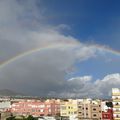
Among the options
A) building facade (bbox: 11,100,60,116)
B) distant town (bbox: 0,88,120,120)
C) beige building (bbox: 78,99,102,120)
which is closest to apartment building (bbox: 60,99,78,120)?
distant town (bbox: 0,88,120,120)

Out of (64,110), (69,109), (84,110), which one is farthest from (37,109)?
(84,110)

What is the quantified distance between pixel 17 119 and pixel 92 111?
26476 millimetres

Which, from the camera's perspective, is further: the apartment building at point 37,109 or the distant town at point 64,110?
the apartment building at point 37,109

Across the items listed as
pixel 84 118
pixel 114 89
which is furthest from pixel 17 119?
pixel 114 89

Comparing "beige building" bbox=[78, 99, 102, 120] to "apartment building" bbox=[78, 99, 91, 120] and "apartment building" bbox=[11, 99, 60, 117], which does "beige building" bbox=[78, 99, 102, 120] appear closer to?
"apartment building" bbox=[78, 99, 91, 120]

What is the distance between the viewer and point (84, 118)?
115m

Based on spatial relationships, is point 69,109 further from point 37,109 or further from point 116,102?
point 116,102

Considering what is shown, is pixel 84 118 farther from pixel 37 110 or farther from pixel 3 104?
pixel 3 104

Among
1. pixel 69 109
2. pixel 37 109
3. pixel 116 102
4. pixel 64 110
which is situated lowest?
pixel 116 102

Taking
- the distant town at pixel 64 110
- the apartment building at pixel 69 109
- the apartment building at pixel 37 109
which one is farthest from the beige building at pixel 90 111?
the apartment building at pixel 37 109

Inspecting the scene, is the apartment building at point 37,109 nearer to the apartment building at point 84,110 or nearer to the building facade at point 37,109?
the building facade at point 37,109

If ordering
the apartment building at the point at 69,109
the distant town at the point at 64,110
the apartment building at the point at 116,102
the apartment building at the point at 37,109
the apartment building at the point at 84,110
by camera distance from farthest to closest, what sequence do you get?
1. the apartment building at the point at 37,109
2. the apartment building at the point at 69,109
3. the apartment building at the point at 84,110
4. the distant town at the point at 64,110
5. the apartment building at the point at 116,102

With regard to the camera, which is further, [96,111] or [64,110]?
[64,110]

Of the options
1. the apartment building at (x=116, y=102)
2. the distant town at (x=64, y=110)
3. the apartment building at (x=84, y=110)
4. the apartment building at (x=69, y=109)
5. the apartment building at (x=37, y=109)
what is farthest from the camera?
the apartment building at (x=37, y=109)
